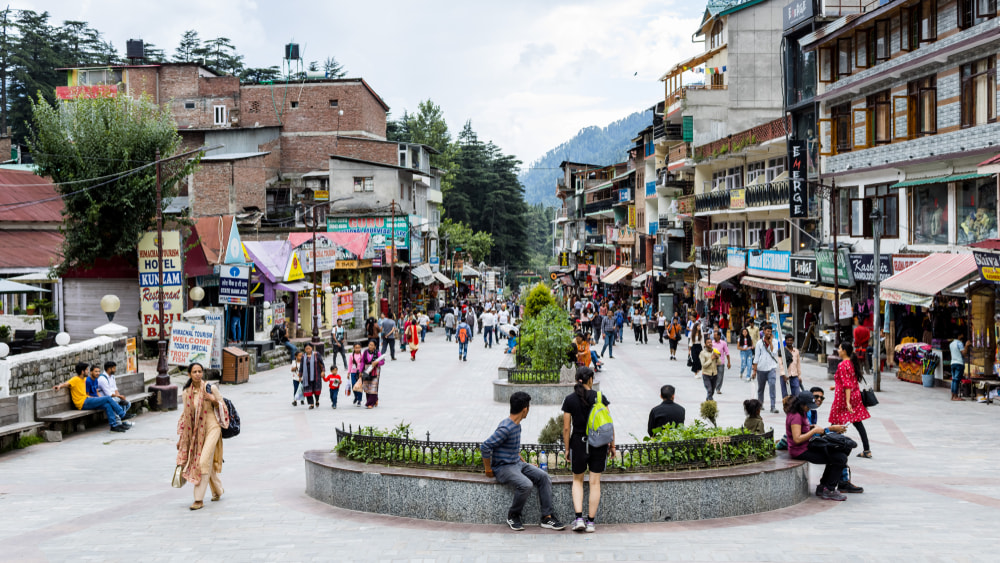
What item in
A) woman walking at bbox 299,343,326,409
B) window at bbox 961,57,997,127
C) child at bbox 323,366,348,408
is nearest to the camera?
child at bbox 323,366,348,408

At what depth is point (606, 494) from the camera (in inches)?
383

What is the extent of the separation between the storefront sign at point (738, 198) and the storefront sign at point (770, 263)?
225 centimetres

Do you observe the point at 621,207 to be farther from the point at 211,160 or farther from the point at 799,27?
the point at 799,27

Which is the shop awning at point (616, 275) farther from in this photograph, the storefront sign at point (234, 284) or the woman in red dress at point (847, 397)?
the woman in red dress at point (847, 397)

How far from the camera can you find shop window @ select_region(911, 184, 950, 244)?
2492 centimetres

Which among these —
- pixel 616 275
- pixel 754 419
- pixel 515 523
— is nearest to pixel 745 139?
pixel 754 419

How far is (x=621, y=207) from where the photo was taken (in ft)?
253

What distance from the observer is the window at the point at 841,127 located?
30.1m

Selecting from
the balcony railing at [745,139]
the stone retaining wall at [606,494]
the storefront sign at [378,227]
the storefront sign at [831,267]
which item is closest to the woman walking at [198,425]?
the stone retaining wall at [606,494]

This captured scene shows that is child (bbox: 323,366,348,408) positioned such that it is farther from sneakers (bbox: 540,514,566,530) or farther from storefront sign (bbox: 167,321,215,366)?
sneakers (bbox: 540,514,566,530)

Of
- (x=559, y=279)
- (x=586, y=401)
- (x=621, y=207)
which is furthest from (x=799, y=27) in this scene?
(x=559, y=279)

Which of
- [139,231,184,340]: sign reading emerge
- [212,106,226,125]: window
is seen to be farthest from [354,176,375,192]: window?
[139,231,184,340]: sign reading emerge

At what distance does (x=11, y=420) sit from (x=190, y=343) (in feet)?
28.4

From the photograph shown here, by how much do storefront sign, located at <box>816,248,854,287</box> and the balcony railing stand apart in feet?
20.0
